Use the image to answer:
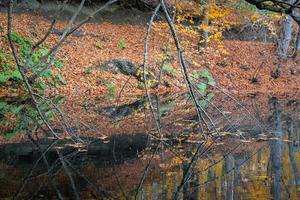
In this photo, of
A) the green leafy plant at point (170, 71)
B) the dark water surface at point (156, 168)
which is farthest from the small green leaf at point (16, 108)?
the green leafy plant at point (170, 71)

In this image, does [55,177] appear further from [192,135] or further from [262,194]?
[192,135]

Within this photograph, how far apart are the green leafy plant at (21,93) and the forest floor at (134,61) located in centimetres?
38

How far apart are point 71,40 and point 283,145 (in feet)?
42.8

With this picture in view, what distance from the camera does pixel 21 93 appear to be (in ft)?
48.3

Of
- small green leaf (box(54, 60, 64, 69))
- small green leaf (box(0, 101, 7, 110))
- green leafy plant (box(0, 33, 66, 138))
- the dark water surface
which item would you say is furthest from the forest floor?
the dark water surface

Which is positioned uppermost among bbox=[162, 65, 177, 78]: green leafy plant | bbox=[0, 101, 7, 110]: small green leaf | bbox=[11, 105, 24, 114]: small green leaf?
bbox=[162, 65, 177, 78]: green leafy plant

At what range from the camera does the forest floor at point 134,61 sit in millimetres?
16500

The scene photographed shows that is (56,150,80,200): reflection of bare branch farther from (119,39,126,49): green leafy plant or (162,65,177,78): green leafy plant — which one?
(119,39,126,49): green leafy plant

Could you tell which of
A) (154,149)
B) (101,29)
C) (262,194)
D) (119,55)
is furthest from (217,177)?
(101,29)

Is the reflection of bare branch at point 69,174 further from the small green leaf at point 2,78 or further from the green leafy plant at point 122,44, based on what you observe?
the green leafy plant at point 122,44

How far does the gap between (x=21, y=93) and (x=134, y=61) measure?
6153 mm

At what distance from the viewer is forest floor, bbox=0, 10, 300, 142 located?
54.1ft

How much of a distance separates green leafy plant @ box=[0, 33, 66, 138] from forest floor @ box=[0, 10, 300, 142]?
38 centimetres

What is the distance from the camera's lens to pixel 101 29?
22453 millimetres
